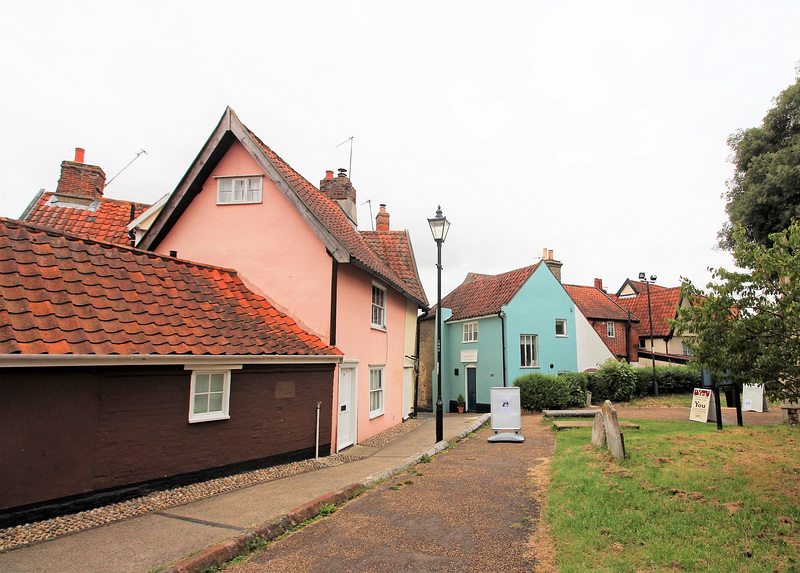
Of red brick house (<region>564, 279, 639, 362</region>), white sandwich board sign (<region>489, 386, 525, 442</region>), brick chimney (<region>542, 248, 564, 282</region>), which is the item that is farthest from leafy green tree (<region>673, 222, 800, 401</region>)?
red brick house (<region>564, 279, 639, 362</region>)

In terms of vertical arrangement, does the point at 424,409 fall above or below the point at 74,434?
below

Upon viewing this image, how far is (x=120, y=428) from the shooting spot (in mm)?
7625

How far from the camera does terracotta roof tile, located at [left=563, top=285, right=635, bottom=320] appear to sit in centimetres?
3394

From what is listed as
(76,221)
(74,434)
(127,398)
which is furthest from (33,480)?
(76,221)

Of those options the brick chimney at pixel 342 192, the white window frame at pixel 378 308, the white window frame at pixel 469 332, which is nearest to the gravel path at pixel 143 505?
the white window frame at pixel 378 308

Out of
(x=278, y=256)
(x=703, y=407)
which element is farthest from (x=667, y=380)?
(x=278, y=256)

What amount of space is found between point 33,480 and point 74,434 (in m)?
0.72

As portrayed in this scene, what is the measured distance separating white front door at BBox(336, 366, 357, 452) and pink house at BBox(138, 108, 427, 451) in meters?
0.03

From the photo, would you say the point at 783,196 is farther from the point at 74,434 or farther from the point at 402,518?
the point at 74,434

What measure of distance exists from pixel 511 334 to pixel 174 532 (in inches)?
905

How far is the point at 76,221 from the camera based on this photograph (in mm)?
16688

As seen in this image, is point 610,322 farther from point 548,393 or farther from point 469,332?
point 548,393

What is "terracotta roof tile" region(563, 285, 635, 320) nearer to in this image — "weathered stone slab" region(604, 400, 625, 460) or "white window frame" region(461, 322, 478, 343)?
"white window frame" region(461, 322, 478, 343)

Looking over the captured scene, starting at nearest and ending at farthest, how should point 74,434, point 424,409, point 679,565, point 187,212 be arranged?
point 679,565, point 74,434, point 187,212, point 424,409
